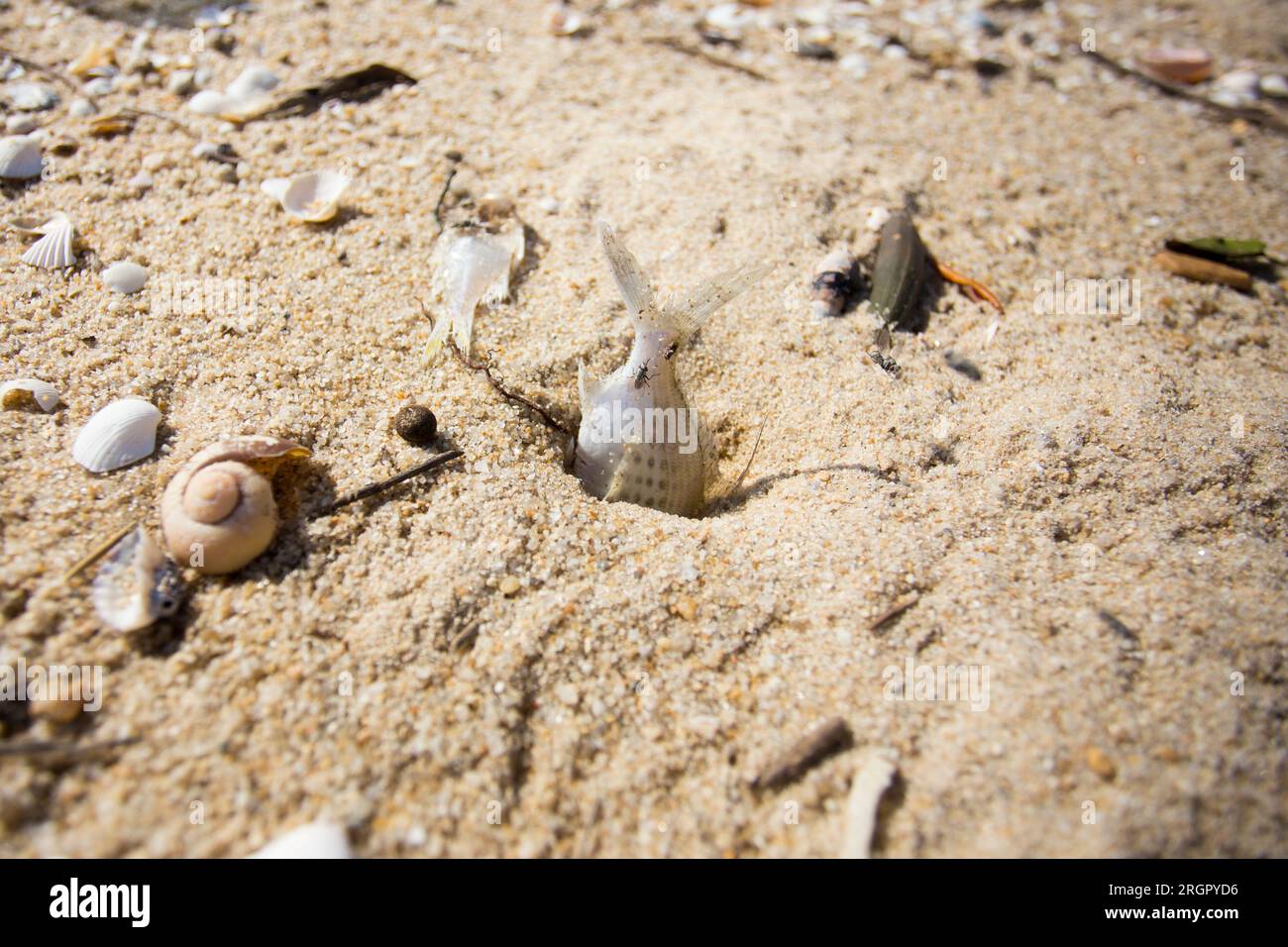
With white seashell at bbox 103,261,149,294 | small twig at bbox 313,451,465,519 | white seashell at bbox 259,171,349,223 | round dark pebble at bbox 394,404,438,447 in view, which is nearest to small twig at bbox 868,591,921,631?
small twig at bbox 313,451,465,519

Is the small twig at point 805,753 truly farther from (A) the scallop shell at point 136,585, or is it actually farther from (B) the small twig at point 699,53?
(B) the small twig at point 699,53

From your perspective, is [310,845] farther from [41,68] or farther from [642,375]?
[41,68]

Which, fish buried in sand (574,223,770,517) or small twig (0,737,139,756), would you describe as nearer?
small twig (0,737,139,756)

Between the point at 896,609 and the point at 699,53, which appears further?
the point at 699,53

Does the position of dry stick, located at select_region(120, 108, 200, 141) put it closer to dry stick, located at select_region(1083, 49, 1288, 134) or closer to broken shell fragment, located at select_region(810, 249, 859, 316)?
broken shell fragment, located at select_region(810, 249, 859, 316)

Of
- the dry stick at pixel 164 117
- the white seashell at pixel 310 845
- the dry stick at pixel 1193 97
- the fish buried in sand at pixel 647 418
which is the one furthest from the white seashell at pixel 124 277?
the dry stick at pixel 1193 97

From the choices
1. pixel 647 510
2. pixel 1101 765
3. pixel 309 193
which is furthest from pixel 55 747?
pixel 1101 765
